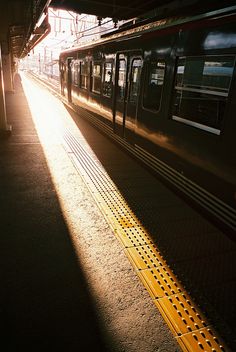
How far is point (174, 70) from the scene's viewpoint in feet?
15.4

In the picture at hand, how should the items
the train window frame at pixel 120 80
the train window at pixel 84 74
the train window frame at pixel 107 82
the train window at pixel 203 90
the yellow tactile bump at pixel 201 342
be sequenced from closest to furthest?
the yellow tactile bump at pixel 201 342 → the train window at pixel 203 90 → the train window frame at pixel 120 80 → the train window frame at pixel 107 82 → the train window at pixel 84 74

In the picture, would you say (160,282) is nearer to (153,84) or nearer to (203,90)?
(203,90)

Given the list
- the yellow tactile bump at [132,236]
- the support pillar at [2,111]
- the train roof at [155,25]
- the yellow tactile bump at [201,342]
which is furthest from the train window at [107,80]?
the yellow tactile bump at [201,342]

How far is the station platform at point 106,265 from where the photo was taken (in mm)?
2418

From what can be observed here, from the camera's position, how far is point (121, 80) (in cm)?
725

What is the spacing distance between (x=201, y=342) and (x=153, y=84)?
15.3 feet

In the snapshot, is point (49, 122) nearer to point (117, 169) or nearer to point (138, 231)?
point (117, 169)

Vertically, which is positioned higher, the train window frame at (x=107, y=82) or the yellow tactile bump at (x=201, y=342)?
the train window frame at (x=107, y=82)

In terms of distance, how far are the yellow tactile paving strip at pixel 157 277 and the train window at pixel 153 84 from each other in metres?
1.90

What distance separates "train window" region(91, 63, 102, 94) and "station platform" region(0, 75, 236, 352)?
421cm

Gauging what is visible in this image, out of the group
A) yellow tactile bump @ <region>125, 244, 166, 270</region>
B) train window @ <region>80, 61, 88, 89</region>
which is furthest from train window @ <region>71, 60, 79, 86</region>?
yellow tactile bump @ <region>125, 244, 166, 270</region>

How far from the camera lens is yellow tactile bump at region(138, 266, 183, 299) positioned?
2.91m

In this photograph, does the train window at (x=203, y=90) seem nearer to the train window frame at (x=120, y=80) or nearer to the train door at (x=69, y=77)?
the train window frame at (x=120, y=80)

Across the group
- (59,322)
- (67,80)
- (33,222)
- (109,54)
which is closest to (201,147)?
(33,222)
